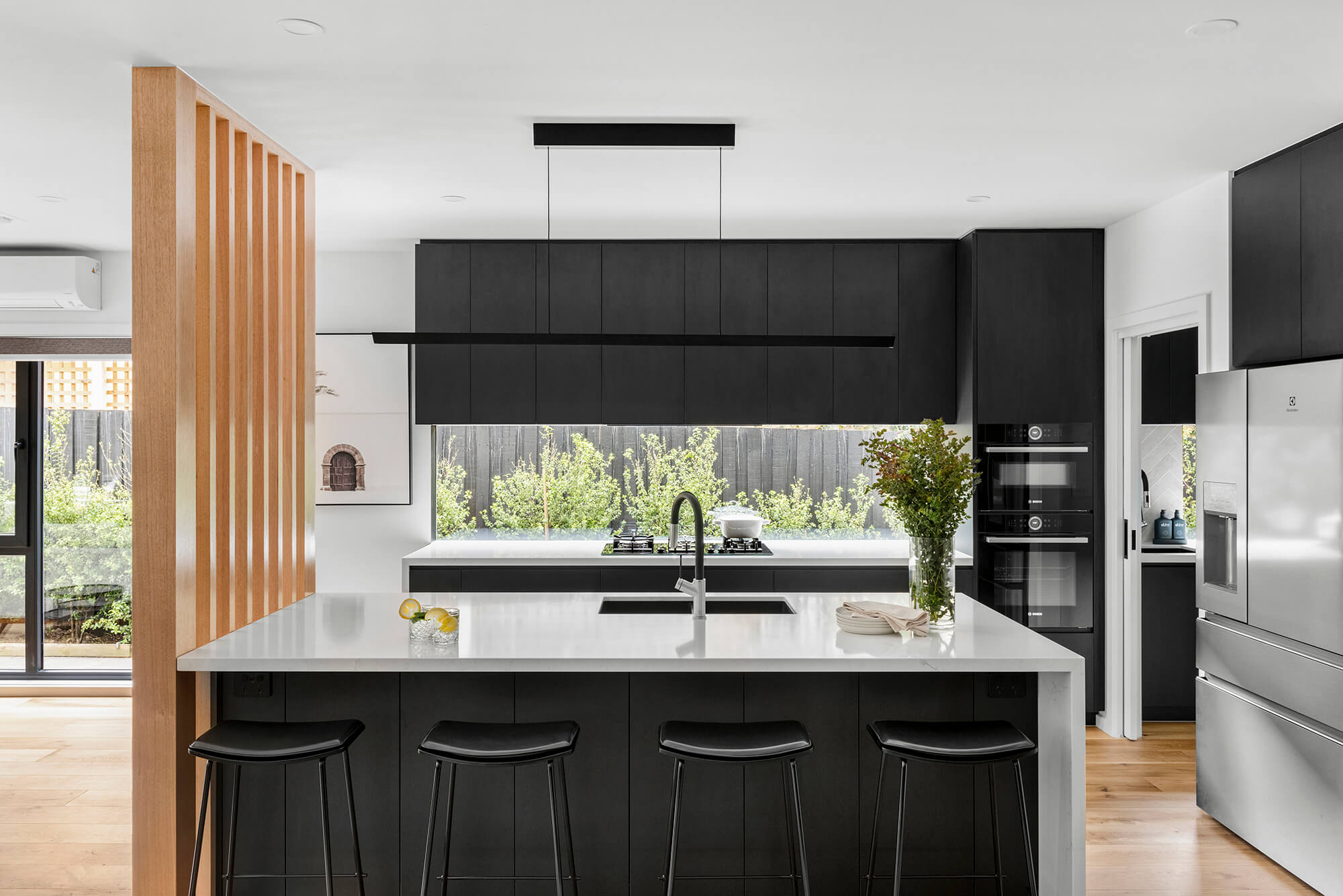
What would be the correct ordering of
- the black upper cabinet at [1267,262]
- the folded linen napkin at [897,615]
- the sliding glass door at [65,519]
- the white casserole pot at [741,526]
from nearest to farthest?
the folded linen napkin at [897,615], the black upper cabinet at [1267,262], the white casserole pot at [741,526], the sliding glass door at [65,519]

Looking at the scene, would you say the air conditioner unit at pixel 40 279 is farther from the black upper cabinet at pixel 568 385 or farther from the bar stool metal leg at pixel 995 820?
the bar stool metal leg at pixel 995 820

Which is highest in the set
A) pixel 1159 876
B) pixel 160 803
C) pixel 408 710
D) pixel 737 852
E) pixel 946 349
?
pixel 946 349

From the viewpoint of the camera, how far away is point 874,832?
261cm

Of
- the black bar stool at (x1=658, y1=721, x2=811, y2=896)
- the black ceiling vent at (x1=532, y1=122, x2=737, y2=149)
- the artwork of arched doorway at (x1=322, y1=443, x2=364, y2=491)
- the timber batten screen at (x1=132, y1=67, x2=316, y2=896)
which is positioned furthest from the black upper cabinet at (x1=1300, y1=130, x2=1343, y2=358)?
the artwork of arched doorway at (x1=322, y1=443, x2=364, y2=491)

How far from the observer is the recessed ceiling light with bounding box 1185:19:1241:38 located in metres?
2.37

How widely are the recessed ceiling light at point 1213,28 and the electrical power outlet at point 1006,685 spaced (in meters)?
1.92

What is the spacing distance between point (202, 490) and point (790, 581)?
9.56ft

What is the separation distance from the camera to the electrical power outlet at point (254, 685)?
2.85 metres

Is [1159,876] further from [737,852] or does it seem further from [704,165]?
[704,165]

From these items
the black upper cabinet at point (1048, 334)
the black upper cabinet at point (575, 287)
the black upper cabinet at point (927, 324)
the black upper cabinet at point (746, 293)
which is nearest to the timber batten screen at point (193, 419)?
the black upper cabinet at point (575, 287)

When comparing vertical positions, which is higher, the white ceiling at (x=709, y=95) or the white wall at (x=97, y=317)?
the white ceiling at (x=709, y=95)

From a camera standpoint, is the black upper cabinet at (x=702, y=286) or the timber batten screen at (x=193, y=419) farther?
the black upper cabinet at (x=702, y=286)

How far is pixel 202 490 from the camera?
2.77m

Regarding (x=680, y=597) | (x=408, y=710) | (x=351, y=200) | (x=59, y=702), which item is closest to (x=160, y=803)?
(x=408, y=710)
